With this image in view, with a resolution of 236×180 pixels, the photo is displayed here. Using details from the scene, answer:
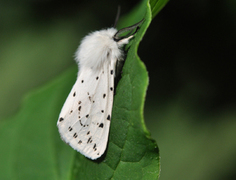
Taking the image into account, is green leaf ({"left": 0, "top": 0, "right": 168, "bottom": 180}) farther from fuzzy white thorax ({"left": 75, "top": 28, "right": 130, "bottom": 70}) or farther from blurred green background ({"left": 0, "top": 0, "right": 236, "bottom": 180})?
blurred green background ({"left": 0, "top": 0, "right": 236, "bottom": 180})

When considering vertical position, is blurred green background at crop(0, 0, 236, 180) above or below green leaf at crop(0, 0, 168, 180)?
above

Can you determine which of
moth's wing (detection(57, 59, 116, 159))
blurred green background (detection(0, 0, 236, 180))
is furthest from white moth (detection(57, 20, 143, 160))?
blurred green background (detection(0, 0, 236, 180))

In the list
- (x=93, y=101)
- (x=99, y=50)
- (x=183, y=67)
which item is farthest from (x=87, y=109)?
(x=183, y=67)

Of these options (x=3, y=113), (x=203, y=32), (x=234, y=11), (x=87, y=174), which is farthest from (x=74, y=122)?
(x=3, y=113)

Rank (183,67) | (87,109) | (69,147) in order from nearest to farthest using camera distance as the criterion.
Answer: (87,109) < (69,147) < (183,67)

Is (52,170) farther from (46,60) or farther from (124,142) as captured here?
(46,60)

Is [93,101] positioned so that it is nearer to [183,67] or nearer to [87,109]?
[87,109]
